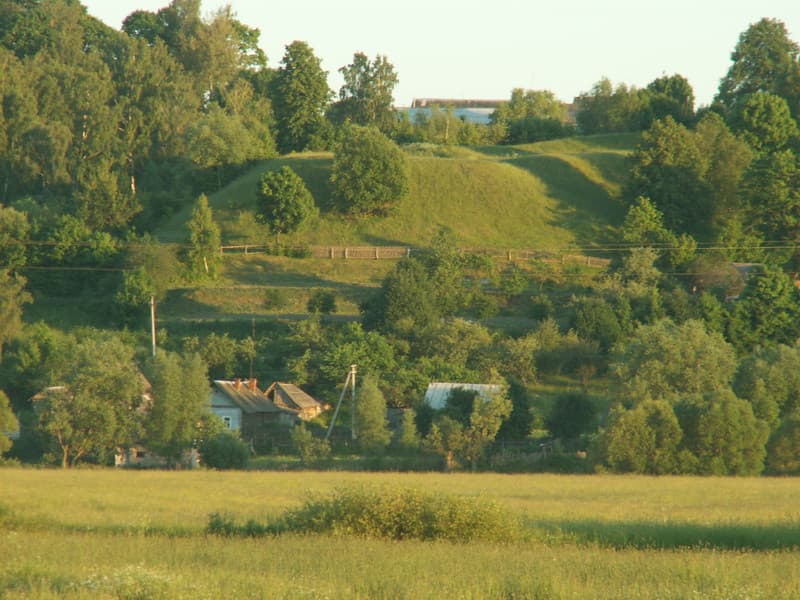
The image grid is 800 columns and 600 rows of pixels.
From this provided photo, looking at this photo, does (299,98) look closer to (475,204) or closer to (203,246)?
(475,204)

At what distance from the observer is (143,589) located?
10.4 metres

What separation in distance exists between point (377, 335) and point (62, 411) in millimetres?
16251

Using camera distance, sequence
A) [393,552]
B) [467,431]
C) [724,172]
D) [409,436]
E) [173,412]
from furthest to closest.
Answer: [724,172] < [409,436] < [173,412] < [467,431] < [393,552]

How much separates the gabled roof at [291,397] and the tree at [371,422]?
4917 mm

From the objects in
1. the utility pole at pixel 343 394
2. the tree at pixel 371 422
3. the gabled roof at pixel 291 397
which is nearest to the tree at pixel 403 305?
the utility pole at pixel 343 394

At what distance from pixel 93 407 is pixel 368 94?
55.4 metres

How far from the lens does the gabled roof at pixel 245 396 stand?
4966cm

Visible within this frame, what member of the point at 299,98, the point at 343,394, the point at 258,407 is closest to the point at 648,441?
A: the point at 343,394

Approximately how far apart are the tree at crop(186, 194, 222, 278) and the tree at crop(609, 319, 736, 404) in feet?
89.0

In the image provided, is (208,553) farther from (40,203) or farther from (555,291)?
(40,203)

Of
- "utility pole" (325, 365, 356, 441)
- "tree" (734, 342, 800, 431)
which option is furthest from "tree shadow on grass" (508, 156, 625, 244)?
"tree" (734, 342, 800, 431)

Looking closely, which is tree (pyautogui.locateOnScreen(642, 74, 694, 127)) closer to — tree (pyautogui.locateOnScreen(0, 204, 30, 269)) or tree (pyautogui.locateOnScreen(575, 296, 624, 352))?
tree (pyautogui.locateOnScreen(575, 296, 624, 352))

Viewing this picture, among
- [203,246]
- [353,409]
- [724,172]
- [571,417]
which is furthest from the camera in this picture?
[724,172]

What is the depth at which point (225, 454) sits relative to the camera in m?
40.7
